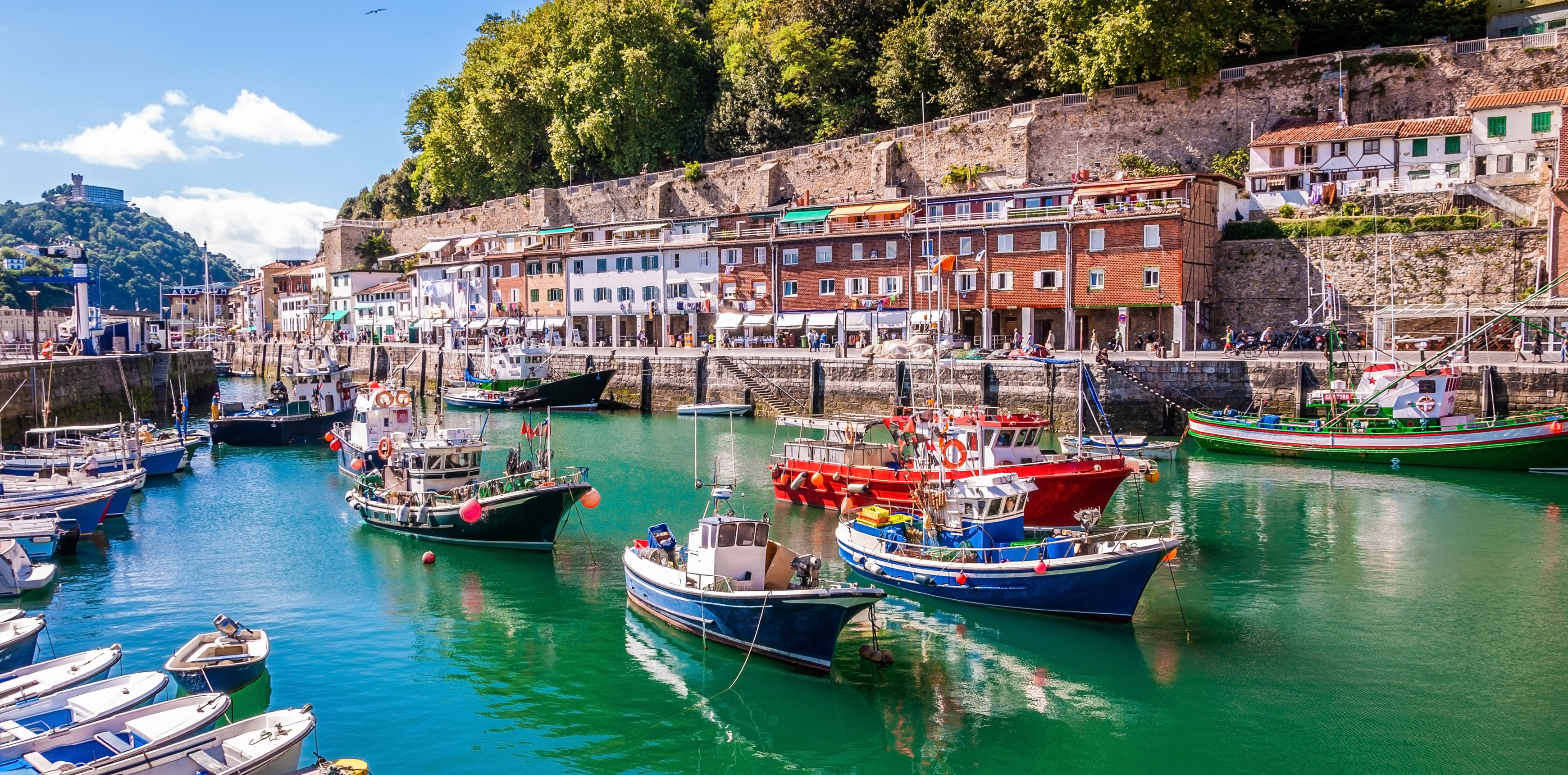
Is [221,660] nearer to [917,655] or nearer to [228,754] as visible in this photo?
[228,754]

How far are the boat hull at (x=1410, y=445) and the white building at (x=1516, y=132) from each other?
741 inches

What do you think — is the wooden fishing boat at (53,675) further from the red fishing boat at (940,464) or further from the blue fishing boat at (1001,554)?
the red fishing boat at (940,464)

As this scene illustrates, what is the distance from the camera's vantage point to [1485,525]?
1214 inches

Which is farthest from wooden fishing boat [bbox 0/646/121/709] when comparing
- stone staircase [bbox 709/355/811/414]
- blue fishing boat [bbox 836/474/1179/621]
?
stone staircase [bbox 709/355/811/414]

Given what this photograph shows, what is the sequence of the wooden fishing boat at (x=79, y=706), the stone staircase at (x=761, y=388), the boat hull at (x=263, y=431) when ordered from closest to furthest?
the wooden fishing boat at (x=79, y=706), the boat hull at (x=263, y=431), the stone staircase at (x=761, y=388)

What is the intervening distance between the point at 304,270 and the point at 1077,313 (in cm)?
9552

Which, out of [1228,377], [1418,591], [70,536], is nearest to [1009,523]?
[1418,591]

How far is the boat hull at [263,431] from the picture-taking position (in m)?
51.6

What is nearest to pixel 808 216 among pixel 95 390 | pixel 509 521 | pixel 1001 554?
pixel 95 390

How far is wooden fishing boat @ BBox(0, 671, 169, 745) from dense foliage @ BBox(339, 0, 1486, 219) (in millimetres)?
56262

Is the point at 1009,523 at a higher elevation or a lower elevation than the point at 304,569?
higher

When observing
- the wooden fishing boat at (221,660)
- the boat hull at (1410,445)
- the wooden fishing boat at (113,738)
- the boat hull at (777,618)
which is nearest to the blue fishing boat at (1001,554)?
the boat hull at (777,618)

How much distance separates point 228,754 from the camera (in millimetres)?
14094

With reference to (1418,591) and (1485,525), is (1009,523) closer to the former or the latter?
(1418,591)
